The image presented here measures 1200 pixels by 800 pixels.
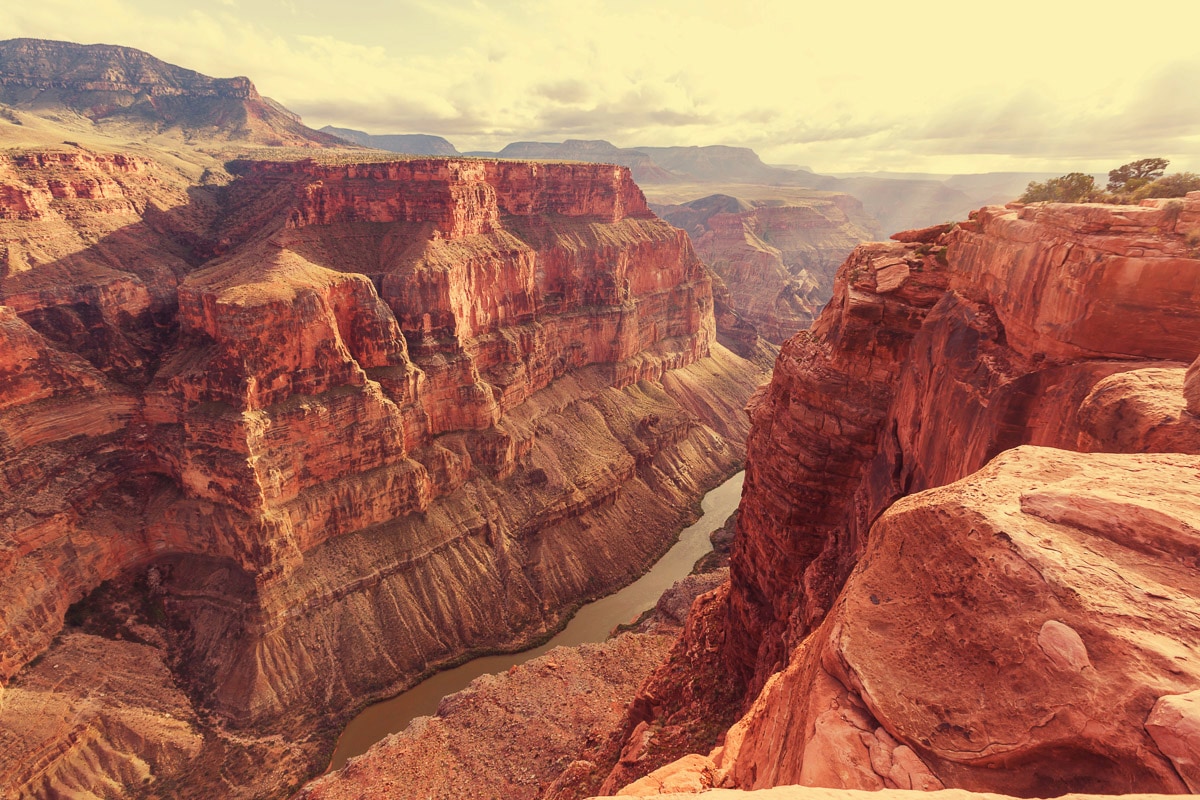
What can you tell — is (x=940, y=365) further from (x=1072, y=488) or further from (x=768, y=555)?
(x=768, y=555)

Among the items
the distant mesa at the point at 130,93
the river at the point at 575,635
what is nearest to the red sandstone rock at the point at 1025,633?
the river at the point at 575,635

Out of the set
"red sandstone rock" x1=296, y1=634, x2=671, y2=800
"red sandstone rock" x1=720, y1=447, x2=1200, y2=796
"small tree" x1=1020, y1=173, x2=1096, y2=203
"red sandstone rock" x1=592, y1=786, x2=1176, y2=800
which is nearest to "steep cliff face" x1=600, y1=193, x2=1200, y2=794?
"red sandstone rock" x1=720, y1=447, x2=1200, y2=796

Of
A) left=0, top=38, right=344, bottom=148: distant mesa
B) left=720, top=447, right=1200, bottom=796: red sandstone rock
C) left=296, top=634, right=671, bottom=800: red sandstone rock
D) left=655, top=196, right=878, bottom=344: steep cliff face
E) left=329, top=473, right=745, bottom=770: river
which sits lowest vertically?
left=329, top=473, right=745, bottom=770: river

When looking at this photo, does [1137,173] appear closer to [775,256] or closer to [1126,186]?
[1126,186]

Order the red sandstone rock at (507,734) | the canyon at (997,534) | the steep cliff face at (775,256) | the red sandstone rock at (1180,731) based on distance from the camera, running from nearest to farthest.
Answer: the red sandstone rock at (1180,731) < the canyon at (997,534) < the red sandstone rock at (507,734) < the steep cliff face at (775,256)

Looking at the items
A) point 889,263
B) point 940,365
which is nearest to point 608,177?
point 889,263

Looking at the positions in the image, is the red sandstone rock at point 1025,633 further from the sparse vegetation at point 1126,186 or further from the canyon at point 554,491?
the sparse vegetation at point 1126,186

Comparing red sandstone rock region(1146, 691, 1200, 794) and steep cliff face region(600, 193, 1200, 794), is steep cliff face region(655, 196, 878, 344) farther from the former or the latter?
red sandstone rock region(1146, 691, 1200, 794)

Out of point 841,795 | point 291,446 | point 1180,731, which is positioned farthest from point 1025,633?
point 291,446
